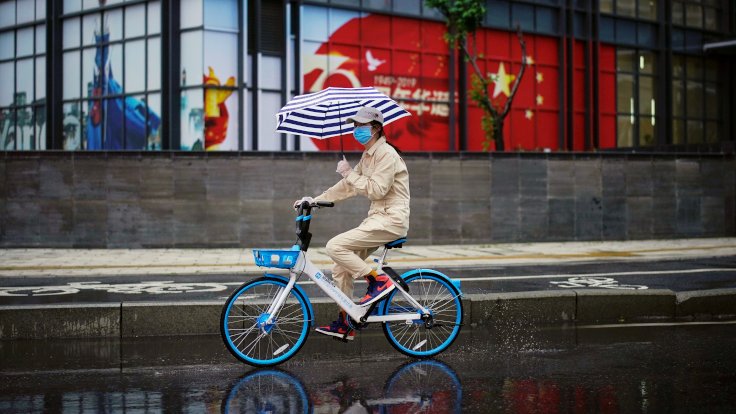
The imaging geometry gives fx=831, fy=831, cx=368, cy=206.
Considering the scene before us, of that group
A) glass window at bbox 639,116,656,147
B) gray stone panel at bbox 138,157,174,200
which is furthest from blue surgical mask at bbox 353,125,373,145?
glass window at bbox 639,116,656,147

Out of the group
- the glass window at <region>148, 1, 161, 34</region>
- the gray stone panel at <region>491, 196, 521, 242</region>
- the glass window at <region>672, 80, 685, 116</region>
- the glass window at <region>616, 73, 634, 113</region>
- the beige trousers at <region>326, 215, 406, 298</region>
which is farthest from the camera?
the glass window at <region>672, 80, 685, 116</region>

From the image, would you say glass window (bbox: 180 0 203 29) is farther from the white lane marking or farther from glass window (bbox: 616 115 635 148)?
the white lane marking

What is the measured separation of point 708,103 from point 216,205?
24.7 metres

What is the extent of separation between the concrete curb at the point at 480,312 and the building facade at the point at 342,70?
14149 millimetres

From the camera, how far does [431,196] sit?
18203 millimetres

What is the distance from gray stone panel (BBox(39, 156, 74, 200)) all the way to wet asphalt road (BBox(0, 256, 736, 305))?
5.78m

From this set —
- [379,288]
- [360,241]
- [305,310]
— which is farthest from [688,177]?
[305,310]

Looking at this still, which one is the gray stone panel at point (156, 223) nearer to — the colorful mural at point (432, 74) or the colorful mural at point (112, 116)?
the colorful mural at point (112, 116)

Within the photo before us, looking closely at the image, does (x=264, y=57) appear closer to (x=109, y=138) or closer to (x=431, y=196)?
(x=109, y=138)

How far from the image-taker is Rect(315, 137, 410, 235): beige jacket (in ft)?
21.0

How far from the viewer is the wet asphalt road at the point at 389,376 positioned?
5.18 meters

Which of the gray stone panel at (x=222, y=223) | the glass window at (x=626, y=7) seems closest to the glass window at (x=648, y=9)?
the glass window at (x=626, y=7)

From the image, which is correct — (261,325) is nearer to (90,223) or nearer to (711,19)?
(90,223)

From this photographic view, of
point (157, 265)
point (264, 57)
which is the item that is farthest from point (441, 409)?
point (264, 57)
